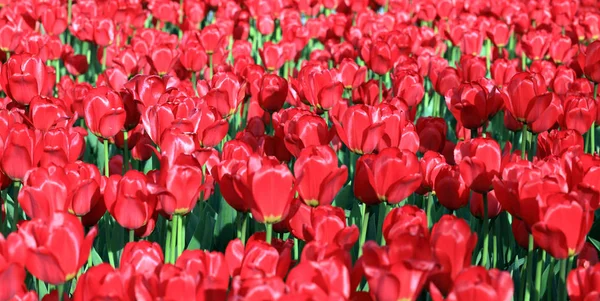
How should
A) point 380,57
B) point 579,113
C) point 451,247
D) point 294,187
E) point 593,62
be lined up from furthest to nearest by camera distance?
point 380,57, point 593,62, point 579,113, point 294,187, point 451,247

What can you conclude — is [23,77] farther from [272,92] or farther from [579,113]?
[579,113]

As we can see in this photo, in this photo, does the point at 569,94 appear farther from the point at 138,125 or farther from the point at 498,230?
the point at 138,125

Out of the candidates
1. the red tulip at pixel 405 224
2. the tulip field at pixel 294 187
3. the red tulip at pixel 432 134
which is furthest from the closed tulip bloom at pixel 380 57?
the red tulip at pixel 405 224

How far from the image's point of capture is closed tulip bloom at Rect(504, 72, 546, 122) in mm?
2822

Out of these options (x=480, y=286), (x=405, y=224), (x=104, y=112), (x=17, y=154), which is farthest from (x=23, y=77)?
(x=480, y=286)

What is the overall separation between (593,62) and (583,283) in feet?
7.11

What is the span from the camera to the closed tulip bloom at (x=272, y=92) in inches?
133

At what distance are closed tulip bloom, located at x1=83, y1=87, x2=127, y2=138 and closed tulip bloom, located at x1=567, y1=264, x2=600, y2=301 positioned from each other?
1.58 m

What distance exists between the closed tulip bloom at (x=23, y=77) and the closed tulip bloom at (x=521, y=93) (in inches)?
72.3

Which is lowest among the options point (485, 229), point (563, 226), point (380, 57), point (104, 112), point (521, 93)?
point (380, 57)

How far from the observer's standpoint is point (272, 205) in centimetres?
197

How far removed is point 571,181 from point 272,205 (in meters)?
0.87

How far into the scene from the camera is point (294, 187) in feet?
6.51

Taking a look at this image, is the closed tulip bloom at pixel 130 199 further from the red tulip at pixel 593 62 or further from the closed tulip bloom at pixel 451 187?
the red tulip at pixel 593 62
